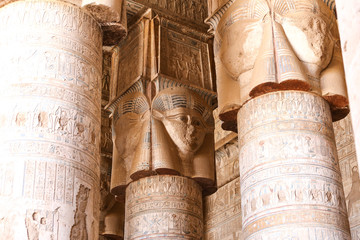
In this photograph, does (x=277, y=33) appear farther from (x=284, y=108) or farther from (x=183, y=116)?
(x=183, y=116)

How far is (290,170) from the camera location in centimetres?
596

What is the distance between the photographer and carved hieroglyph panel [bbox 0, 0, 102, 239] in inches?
211

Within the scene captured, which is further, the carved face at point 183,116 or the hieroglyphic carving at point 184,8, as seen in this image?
the hieroglyphic carving at point 184,8

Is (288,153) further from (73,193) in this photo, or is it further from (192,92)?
(192,92)

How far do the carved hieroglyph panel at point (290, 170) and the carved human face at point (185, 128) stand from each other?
184 centimetres

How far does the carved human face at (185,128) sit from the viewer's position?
27.6ft

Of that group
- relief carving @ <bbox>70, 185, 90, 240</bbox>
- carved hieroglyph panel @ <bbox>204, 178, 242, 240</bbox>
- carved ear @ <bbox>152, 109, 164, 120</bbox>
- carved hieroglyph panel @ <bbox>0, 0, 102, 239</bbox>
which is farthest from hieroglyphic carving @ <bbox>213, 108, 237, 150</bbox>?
relief carving @ <bbox>70, 185, 90, 240</bbox>

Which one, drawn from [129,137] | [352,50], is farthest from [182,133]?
[352,50]

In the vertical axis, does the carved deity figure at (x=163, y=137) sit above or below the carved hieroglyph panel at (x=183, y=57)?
below

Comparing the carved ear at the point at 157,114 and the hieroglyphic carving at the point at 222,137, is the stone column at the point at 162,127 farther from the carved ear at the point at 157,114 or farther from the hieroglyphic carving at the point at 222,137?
the hieroglyphic carving at the point at 222,137

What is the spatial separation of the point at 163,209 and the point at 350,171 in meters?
2.80

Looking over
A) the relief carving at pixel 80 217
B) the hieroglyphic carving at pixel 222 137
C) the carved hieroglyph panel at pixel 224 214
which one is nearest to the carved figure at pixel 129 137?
the relief carving at pixel 80 217

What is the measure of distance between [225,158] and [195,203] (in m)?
3.49

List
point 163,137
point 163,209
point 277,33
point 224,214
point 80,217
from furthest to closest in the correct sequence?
point 224,214
point 163,137
point 163,209
point 277,33
point 80,217
